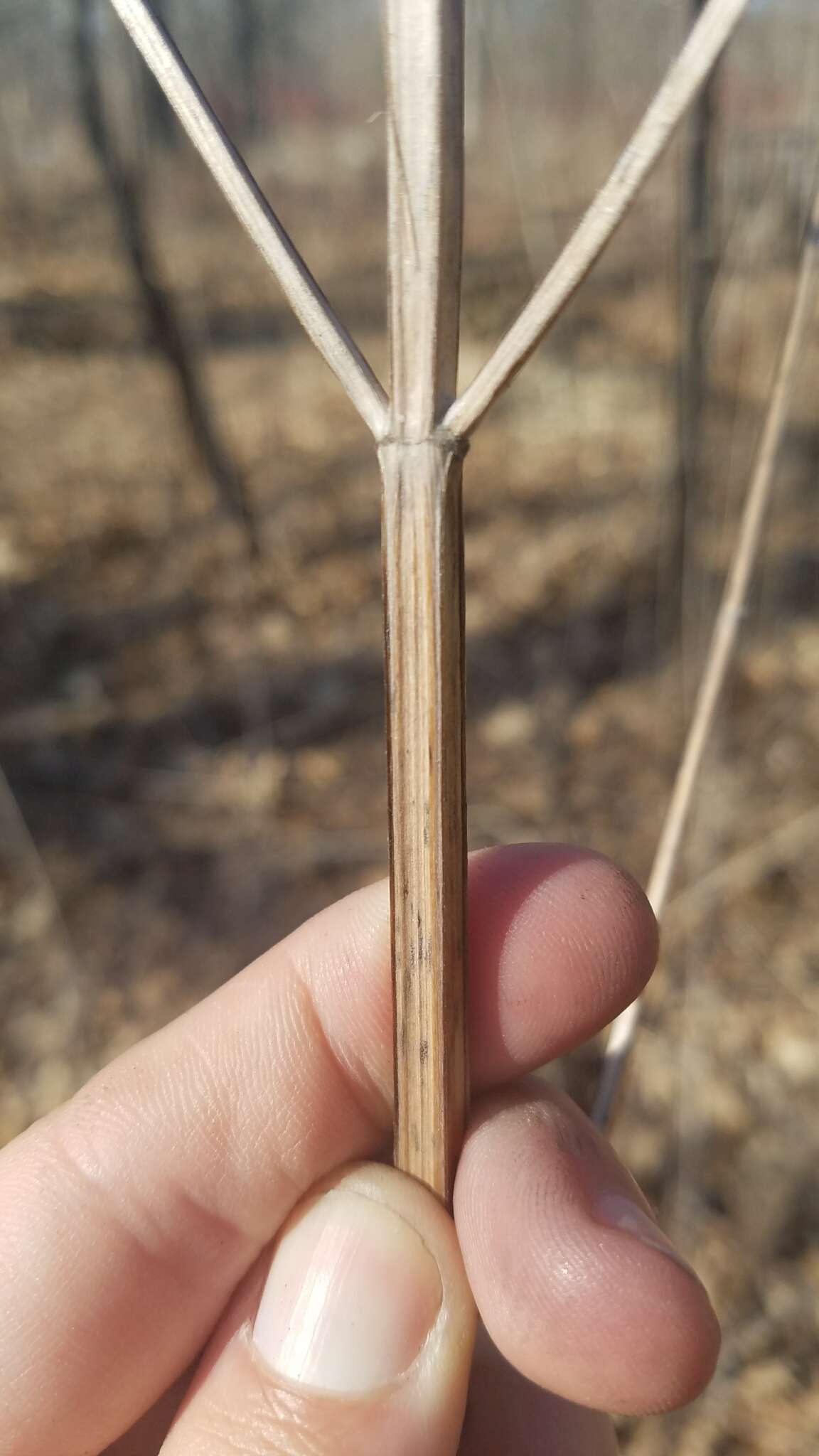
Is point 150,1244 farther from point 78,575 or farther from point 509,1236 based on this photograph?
point 78,575

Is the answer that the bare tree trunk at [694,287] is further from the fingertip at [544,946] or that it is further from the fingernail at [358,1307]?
the fingernail at [358,1307]

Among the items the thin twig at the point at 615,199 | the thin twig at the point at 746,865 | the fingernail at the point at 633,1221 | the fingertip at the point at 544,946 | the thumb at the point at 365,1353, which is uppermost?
the thin twig at the point at 615,199

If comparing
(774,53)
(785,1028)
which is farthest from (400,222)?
(785,1028)

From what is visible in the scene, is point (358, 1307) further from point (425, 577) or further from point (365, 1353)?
point (425, 577)

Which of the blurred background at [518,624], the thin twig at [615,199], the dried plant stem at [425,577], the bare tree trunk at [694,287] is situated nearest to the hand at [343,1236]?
the dried plant stem at [425,577]

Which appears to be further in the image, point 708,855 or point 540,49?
point 540,49

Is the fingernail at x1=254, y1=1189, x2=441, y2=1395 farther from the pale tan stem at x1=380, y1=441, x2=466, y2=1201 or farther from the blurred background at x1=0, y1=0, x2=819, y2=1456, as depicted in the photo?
the blurred background at x1=0, y1=0, x2=819, y2=1456
